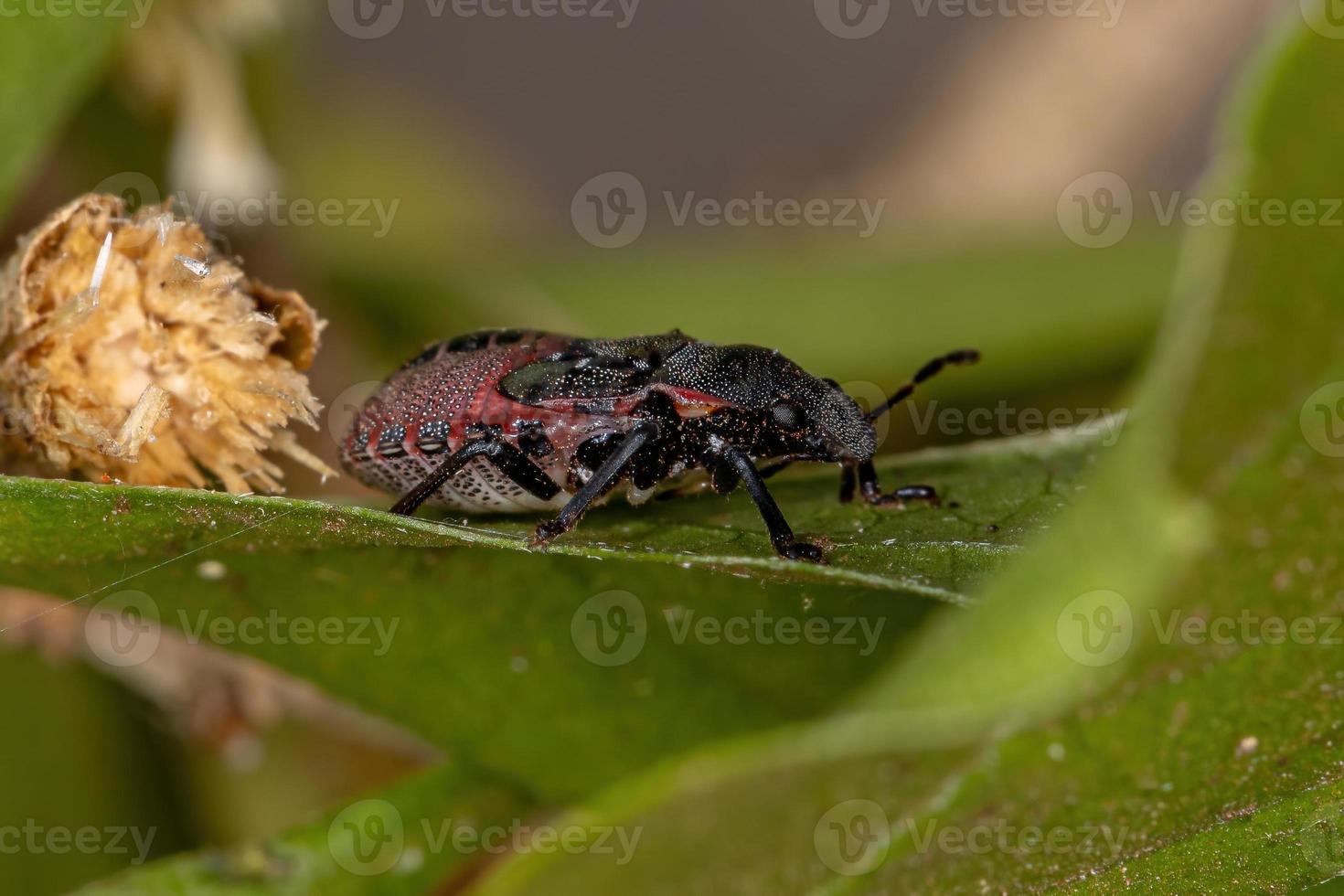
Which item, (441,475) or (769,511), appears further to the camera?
(441,475)

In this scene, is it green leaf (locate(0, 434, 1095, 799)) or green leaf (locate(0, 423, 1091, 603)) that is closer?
green leaf (locate(0, 423, 1091, 603))

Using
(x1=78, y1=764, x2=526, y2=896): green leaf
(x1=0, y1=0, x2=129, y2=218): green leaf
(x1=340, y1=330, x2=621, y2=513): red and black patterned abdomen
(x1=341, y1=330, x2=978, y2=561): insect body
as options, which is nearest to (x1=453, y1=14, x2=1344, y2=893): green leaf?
(x1=78, y1=764, x2=526, y2=896): green leaf

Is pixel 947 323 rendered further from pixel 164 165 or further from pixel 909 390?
pixel 164 165

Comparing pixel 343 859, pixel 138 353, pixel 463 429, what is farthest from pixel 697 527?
pixel 138 353

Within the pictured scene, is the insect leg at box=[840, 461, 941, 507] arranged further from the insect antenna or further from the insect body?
the insect antenna

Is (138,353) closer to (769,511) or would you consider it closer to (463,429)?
(463,429)

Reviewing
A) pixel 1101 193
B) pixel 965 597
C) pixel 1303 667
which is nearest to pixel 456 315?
pixel 965 597
